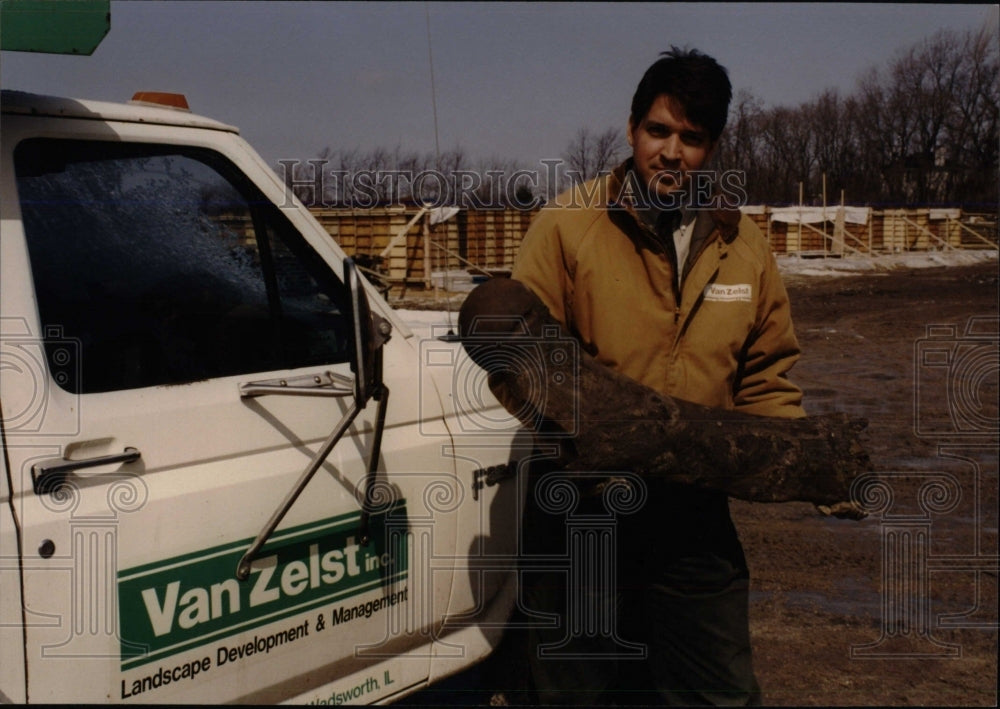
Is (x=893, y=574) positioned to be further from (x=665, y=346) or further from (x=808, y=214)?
(x=665, y=346)

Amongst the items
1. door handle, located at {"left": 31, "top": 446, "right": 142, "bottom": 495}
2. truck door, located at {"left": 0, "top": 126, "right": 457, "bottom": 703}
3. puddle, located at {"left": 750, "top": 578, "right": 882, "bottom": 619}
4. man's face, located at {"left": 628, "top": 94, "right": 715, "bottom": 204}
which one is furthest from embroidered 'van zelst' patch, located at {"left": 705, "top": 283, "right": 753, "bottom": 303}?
puddle, located at {"left": 750, "top": 578, "right": 882, "bottom": 619}

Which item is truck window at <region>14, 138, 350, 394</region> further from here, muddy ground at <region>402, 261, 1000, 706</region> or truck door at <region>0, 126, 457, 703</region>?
muddy ground at <region>402, 261, 1000, 706</region>

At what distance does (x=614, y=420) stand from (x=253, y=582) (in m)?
0.85

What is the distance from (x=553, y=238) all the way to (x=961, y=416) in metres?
4.60

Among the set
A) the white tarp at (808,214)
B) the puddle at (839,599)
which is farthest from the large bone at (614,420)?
the puddle at (839,599)

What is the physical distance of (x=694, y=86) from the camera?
Result: 2.14m

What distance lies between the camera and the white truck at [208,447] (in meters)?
1.79

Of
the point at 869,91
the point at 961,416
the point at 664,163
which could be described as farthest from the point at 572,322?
the point at 961,416

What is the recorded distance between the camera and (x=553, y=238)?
7.10ft

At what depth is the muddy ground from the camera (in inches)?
126

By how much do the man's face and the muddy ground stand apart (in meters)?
0.94

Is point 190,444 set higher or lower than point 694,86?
lower

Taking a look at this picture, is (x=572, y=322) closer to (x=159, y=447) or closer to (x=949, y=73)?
(x=159, y=447)

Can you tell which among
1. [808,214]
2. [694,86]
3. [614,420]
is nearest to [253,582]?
[614,420]
